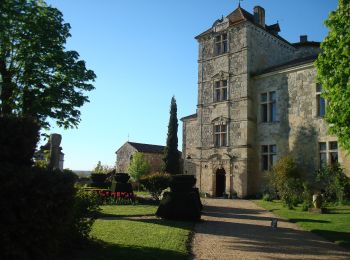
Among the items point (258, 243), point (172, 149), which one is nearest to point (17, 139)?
point (258, 243)

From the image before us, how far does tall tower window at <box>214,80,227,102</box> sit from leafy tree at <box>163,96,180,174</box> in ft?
25.1

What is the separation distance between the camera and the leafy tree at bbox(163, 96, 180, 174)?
124ft

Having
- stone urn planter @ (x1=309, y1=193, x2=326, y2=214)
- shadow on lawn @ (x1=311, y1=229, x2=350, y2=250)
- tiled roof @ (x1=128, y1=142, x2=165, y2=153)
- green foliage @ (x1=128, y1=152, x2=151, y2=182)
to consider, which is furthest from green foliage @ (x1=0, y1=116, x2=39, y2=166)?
tiled roof @ (x1=128, y1=142, x2=165, y2=153)

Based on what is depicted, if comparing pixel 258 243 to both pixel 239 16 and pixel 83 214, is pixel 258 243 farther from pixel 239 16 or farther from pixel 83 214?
pixel 239 16

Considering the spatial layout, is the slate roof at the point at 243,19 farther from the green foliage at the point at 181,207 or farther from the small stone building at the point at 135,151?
the small stone building at the point at 135,151

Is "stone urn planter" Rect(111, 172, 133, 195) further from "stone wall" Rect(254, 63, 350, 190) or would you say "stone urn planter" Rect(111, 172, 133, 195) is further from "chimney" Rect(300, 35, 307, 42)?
"chimney" Rect(300, 35, 307, 42)

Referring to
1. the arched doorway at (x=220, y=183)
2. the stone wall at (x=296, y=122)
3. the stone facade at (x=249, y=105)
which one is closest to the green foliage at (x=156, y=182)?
the stone facade at (x=249, y=105)

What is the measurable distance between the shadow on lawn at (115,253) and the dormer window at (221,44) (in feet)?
84.8

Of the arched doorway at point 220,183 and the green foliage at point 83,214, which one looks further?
the arched doorway at point 220,183

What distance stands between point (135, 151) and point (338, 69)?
1540 inches

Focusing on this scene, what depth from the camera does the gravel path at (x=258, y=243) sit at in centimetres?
882

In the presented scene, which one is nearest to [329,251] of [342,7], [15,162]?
[15,162]

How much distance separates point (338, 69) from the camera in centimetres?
1357

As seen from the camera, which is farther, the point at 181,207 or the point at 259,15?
the point at 259,15
